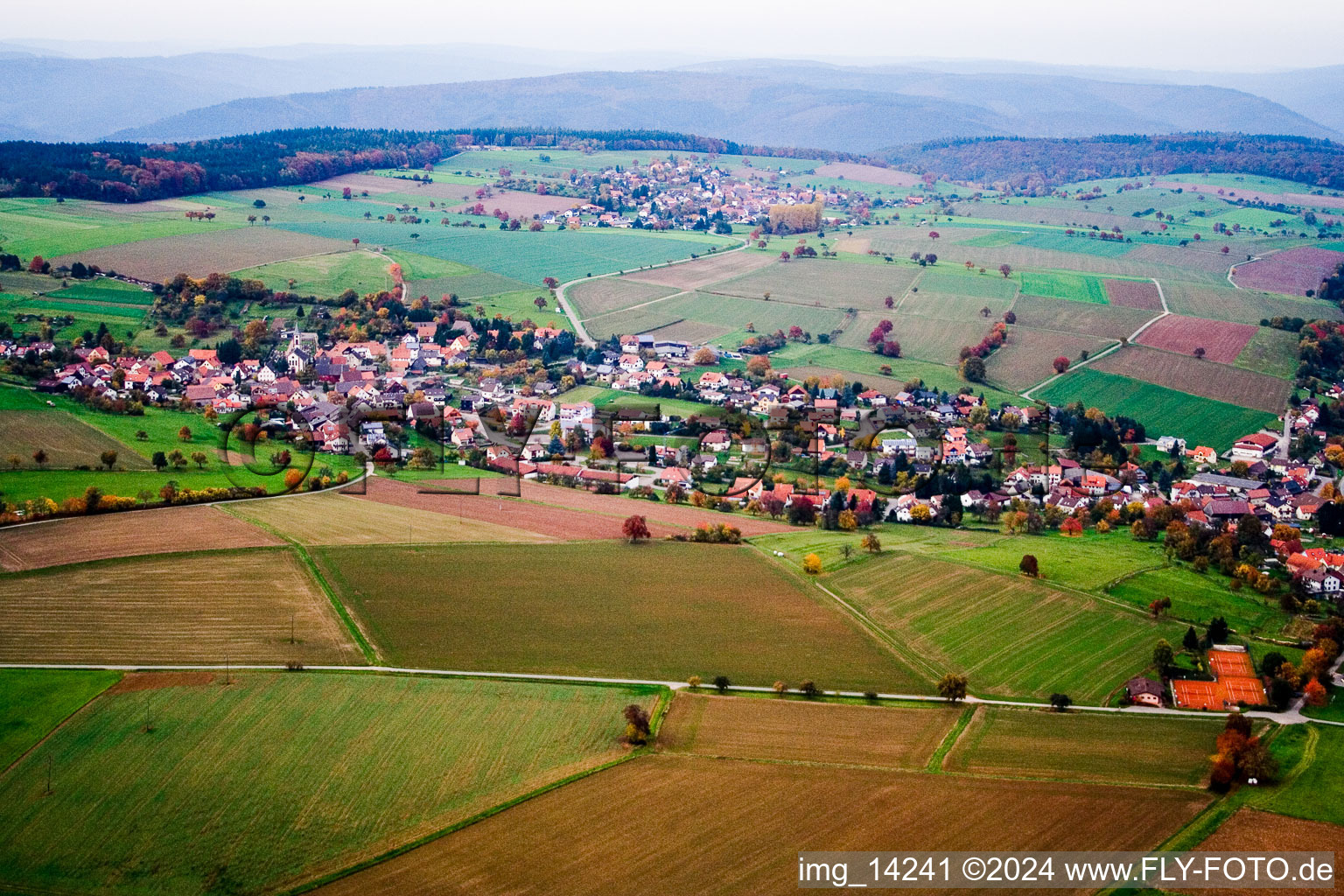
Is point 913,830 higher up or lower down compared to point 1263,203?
lower down

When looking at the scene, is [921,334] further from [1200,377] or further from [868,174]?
[868,174]

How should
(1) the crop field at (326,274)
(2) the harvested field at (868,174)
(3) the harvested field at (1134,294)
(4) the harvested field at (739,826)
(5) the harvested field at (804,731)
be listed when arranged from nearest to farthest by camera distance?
(4) the harvested field at (739,826) < (5) the harvested field at (804,731) < (1) the crop field at (326,274) < (3) the harvested field at (1134,294) < (2) the harvested field at (868,174)

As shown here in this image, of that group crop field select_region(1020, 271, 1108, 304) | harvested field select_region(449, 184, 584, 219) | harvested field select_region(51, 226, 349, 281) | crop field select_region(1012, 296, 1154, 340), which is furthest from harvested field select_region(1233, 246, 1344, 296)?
harvested field select_region(51, 226, 349, 281)

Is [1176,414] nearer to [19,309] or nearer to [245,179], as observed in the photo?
[19,309]

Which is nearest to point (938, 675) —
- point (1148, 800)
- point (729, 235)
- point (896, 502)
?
point (1148, 800)

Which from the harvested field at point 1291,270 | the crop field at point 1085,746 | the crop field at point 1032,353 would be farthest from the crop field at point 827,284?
the crop field at point 1085,746

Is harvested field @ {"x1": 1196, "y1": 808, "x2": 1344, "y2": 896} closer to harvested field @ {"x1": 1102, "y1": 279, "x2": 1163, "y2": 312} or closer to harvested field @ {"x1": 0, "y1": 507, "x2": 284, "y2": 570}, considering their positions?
harvested field @ {"x1": 0, "y1": 507, "x2": 284, "y2": 570}

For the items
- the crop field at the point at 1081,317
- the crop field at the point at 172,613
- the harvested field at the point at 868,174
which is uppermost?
the harvested field at the point at 868,174

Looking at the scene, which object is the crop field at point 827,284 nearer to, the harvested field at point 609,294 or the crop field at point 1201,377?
the harvested field at point 609,294
